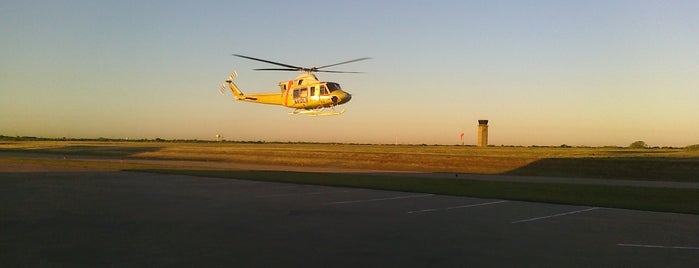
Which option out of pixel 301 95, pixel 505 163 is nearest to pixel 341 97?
pixel 301 95

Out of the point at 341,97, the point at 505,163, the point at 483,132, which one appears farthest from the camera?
the point at 483,132

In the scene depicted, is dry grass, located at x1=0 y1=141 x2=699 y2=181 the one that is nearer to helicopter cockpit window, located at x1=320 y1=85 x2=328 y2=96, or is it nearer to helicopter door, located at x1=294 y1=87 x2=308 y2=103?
helicopter door, located at x1=294 y1=87 x2=308 y2=103

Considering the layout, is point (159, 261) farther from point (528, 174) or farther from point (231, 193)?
point (528, 174)

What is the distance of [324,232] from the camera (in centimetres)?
1201

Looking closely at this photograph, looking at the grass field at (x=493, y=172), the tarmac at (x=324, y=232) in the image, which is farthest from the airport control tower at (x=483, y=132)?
the tarmac at (x=324, y=232)

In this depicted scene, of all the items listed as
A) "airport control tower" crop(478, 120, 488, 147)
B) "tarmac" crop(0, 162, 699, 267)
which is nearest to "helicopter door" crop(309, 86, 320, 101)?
"tarmac" crop(0, 162, 699, 267)

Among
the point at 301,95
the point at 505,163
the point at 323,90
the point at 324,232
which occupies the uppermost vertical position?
the point at 323,90

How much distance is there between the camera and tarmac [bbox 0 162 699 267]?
30.9 feet

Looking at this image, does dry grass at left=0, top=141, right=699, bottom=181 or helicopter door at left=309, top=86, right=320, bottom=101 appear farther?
helicopter door at left=309, top=86, right=320, bottom=101

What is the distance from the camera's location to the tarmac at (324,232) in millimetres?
9422

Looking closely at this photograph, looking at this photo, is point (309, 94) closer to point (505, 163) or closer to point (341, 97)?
point (341, 97)

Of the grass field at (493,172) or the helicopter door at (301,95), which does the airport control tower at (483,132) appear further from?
the helicopter door at (301,95)

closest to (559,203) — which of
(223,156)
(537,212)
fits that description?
(537,212)

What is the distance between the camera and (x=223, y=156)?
5222 cm
